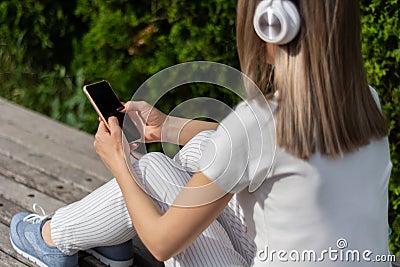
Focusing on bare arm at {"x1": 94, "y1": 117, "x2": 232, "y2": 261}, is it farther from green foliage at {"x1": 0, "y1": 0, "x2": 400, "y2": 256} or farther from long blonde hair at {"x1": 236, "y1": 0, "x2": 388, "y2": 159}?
green foliage at {"x1": 0, "y1": 0, "x2": 400, "y2": 256}

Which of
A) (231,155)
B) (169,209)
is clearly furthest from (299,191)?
(169,209)

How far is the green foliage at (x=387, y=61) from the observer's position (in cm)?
291

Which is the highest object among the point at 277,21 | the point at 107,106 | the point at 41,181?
the point at 277,21

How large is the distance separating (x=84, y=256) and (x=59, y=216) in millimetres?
204

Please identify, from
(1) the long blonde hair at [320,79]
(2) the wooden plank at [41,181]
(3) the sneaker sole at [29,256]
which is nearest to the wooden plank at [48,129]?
(2) the wooden plank at [41,181]

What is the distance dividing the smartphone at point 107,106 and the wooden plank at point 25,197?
2.55ft

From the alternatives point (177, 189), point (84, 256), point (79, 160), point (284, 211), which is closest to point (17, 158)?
point (79, 160)

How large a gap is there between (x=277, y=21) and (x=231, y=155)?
0.32 meters

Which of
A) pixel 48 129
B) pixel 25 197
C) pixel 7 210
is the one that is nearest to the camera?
pixel 7 210

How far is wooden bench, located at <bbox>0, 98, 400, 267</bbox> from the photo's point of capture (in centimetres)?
281

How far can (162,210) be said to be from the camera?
2.05 m

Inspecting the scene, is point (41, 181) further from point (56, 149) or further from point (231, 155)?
point (231, 155)

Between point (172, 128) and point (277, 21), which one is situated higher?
point (277, 21)

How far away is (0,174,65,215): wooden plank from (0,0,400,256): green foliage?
0.93 m
